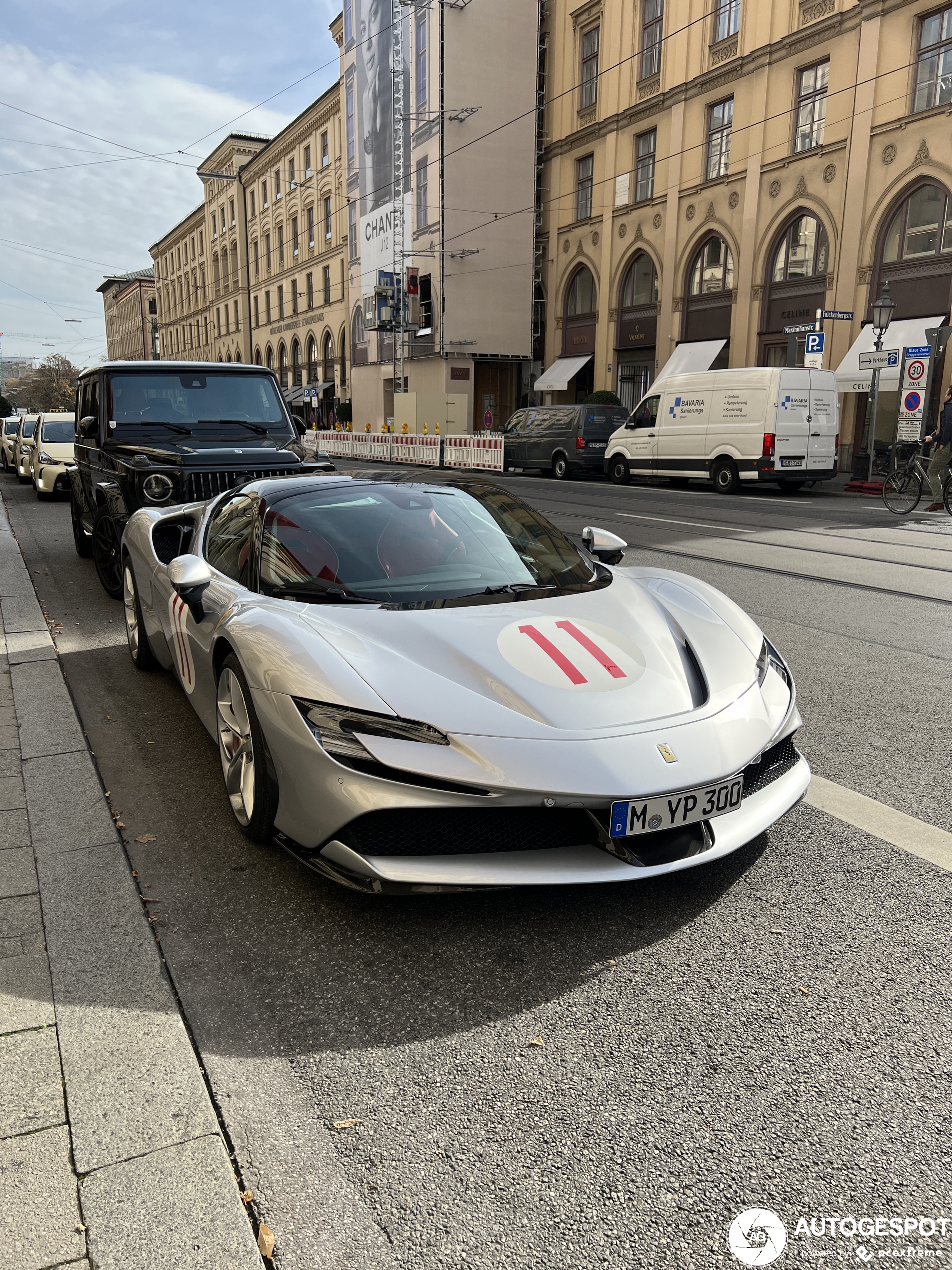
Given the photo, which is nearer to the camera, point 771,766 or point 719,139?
point 771,766

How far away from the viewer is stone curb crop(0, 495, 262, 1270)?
5.87ft

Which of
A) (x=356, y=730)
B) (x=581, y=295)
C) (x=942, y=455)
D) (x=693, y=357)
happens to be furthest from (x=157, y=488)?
(x=581, y=295)

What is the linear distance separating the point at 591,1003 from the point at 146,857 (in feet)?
5.65

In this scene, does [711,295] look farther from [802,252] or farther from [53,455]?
[53,455]

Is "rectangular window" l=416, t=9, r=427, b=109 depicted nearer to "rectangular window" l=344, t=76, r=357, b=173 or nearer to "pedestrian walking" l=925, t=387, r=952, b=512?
"rectangular window" l=344, t=76, r=357, b=173

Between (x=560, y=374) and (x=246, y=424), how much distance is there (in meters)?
31.7

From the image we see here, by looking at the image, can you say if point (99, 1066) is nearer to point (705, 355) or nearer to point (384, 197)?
point (705, 355)

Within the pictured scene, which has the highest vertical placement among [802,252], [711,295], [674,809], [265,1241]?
[802,252]

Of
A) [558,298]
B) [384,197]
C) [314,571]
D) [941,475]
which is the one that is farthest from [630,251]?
[314,571]

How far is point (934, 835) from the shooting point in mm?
3377

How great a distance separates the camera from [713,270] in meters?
31.2

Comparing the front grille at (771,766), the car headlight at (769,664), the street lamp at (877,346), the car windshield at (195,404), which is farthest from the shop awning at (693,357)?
Answer: the front grille at (771,766)

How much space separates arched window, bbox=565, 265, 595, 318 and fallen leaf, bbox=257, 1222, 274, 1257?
3876 centimetres

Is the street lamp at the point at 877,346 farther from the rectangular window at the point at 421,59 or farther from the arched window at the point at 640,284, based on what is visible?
the rectangular window at the point at 421,59
